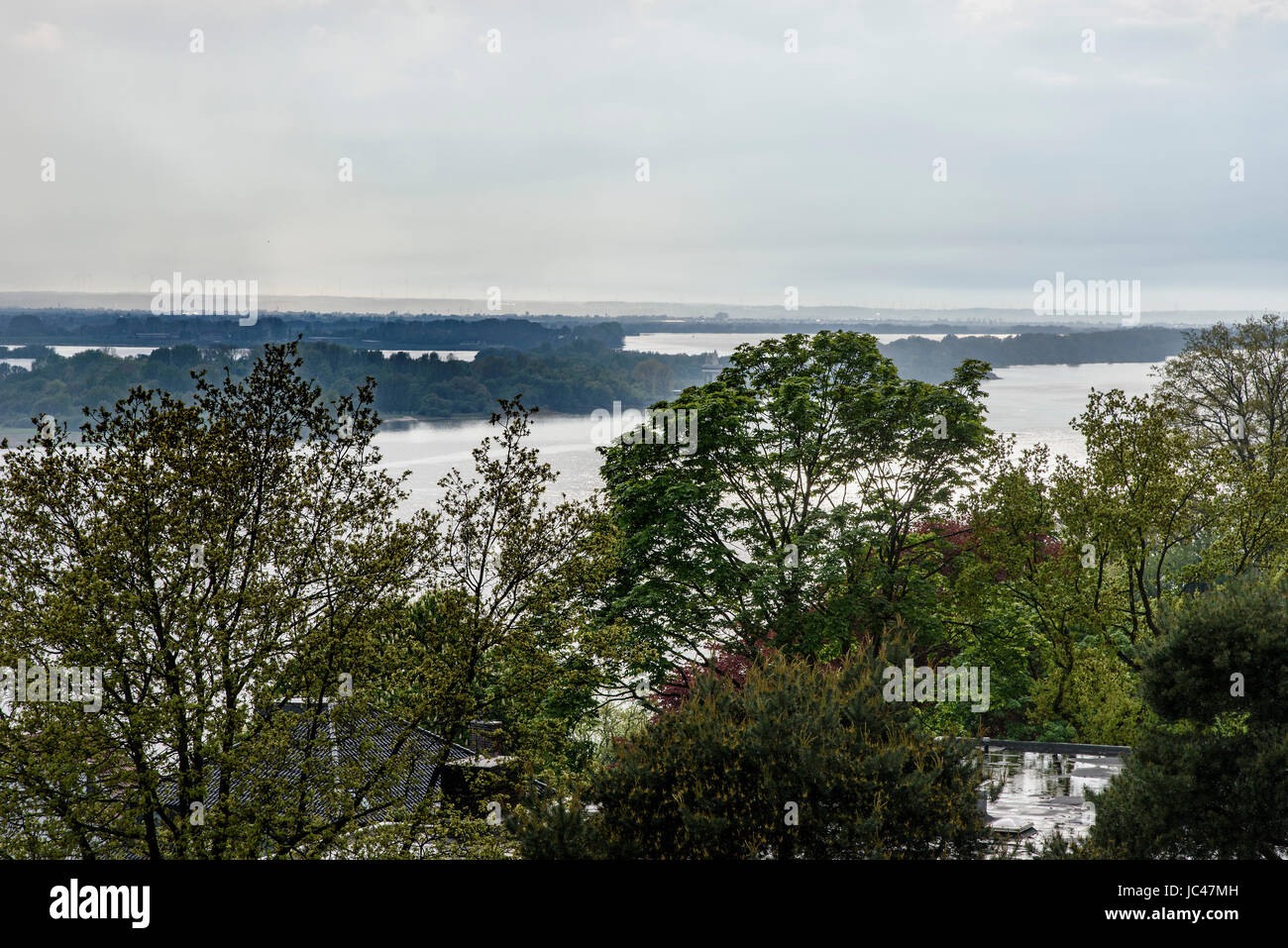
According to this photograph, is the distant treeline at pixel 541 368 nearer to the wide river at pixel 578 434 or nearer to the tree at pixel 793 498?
the wide river at pixel 578 434

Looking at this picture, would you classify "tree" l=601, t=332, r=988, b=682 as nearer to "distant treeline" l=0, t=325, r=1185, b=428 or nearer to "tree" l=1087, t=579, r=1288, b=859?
"tree" l=1087, t=579, r=1288, b=859

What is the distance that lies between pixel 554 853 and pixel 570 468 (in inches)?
3014

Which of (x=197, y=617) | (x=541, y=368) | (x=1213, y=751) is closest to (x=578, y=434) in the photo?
(x=541, y=368)

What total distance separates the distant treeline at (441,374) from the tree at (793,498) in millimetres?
82786

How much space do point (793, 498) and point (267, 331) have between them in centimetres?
14137

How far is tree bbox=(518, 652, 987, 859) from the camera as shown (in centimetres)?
1251

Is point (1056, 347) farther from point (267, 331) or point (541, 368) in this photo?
point (267, 331)

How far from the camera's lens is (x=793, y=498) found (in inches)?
1264

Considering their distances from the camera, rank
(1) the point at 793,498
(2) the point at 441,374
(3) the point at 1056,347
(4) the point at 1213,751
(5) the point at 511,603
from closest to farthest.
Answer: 1. (4) the point at 1213,751
2. (5) the point at 511,603
3. (1) the point at 793,498
4. (2) the point at 441,374
5. (3) the point at 1056,347

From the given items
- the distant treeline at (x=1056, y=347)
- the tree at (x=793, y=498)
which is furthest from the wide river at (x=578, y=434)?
the tree at (x=793, y=498)

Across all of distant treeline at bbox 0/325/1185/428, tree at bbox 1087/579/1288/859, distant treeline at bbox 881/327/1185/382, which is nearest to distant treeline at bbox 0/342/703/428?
distant treeline at bbox 0/325/1185/428

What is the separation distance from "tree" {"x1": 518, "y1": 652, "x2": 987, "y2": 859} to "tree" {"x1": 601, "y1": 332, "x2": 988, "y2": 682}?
13.9 metres

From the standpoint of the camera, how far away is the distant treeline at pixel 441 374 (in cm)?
10575
